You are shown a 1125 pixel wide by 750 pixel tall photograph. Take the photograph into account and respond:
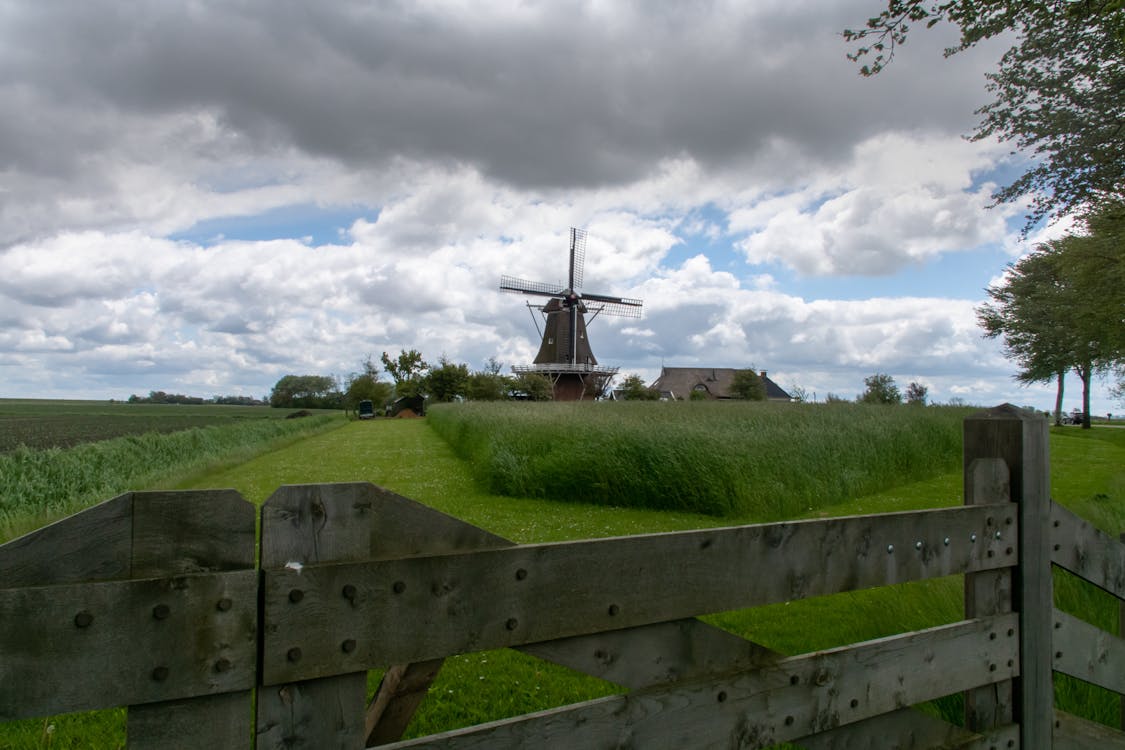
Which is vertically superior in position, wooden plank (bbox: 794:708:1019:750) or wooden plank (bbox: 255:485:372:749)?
wooden plank (bbox: 255:485:372:749)

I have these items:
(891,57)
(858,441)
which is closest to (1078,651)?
(891,57)

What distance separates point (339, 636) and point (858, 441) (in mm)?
15732

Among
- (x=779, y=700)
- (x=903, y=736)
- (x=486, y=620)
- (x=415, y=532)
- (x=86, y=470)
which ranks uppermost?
(x=415, y=532)

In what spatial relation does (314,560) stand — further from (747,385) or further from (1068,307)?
(747,385)

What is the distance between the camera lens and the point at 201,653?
153 centimetres

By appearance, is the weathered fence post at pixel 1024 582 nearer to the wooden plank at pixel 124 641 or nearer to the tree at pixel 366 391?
the wooden plank at pixel 124 641

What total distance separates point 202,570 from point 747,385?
7602cm

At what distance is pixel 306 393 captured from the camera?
96.3 metres

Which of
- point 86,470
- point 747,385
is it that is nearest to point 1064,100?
point 86,470

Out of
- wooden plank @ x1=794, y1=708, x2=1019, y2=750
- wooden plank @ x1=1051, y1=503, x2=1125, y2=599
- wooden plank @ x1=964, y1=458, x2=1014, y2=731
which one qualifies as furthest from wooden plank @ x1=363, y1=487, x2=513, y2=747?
wooden plank @ x1=1051, y1=503, x2=1125, y2=599

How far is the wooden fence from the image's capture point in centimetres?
146

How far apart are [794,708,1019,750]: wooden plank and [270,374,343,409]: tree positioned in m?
94.0

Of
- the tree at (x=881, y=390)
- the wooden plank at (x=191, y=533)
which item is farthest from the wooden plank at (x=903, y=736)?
the tree at (x=881, y=390)

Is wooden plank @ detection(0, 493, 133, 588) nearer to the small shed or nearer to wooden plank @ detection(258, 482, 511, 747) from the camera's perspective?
wooden plank @ detection(258, 482, 511, 747)
